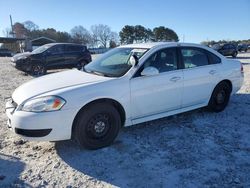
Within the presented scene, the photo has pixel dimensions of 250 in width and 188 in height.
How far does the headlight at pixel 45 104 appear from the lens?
13.3 feet

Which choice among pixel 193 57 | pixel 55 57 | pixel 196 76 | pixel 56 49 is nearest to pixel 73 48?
pixel 56 49

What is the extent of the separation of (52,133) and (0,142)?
55.5 inches

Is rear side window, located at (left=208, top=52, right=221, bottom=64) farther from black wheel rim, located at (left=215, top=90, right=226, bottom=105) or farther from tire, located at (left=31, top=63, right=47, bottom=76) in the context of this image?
tire, located at (left=31, top=63, right=47, bottom=76)

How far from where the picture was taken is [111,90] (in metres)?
4.50

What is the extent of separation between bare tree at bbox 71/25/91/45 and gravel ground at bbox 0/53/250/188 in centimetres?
8102

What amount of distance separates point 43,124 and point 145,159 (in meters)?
1.54

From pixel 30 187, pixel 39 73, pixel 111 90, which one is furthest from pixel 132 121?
pixel 39 73

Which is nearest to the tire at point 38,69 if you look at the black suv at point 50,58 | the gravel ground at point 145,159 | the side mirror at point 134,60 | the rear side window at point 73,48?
the black suv at point 50,58

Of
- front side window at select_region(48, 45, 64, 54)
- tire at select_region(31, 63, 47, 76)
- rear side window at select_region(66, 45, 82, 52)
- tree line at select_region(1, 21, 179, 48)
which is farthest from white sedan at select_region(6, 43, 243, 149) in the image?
tree line at select_region(1, 21, 179, 48)

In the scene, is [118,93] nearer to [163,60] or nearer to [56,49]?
[163,60]

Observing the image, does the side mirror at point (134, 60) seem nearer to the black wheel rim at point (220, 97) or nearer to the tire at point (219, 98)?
the tire at point (219, 98)

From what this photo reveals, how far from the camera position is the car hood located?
438 cm

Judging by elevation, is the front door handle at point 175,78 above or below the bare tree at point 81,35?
below

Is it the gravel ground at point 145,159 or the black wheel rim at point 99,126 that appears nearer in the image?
the gravel ground at point 145,159
